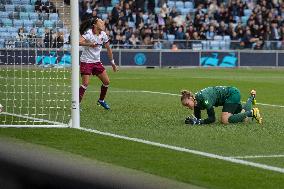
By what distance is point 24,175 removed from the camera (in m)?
2.17

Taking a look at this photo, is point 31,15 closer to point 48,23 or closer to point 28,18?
point 28,18

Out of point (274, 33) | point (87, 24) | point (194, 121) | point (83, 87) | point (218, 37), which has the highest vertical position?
point (87, 24)

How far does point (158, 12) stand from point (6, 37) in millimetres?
28687

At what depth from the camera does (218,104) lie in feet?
40.3

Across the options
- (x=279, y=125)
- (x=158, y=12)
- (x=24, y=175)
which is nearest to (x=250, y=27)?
(x=158, y=12)

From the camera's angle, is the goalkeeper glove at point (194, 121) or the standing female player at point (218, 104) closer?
the standing female player at point (218, 104)

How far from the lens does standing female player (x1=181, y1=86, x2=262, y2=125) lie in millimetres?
11750

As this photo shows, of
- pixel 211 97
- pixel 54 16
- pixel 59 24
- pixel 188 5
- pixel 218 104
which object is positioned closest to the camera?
pixel 211 97

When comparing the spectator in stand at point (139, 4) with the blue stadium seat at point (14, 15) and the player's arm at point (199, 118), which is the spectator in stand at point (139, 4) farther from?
the player's arm at point (199, 118)

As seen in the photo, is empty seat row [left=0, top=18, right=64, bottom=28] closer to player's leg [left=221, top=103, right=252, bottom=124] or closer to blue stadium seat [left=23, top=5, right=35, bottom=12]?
blue stadium seat [left=23, top=5, right=35, bottom=12]

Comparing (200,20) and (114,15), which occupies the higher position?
(114,15)

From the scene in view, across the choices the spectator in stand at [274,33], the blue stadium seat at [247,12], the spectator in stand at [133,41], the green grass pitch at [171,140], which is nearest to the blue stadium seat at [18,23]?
the green grass pitch at [171,140]

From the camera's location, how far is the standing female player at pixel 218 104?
11750mm

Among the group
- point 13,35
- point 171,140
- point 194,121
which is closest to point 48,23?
point 13,35
